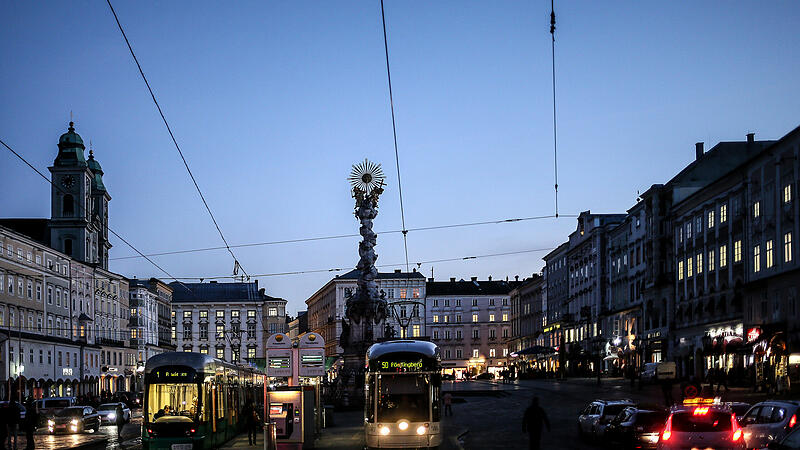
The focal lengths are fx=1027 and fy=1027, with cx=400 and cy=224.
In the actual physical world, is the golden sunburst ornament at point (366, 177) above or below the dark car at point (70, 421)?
above

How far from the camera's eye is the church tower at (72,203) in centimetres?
10219

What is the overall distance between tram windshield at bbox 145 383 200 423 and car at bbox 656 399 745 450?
14589mm

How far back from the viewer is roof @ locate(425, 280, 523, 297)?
169875 millimetres

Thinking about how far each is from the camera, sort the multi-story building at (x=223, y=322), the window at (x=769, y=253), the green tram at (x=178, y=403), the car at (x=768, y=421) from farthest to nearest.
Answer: the multi-story building at (x=223, y=322)
the window at (x=769, y=253)
the green tram at (x=178, y=403)
the car at (x=768, y=421)

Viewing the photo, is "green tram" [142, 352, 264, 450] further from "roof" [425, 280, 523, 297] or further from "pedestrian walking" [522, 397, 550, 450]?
"roof" [425, 280, 523, 297]

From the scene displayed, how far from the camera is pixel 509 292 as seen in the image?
170 meters

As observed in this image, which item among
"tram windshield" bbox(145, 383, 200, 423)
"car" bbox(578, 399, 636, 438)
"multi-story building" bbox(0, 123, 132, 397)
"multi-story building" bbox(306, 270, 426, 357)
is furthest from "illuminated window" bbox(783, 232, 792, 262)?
"multi-story building" bbox(306, 270, 426, 357)

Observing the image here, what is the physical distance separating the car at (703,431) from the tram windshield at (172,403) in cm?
1459

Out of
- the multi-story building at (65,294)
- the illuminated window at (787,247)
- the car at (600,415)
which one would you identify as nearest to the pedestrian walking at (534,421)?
the car at (600,415)

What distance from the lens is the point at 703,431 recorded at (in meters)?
22.8

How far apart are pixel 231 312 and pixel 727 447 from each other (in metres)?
163

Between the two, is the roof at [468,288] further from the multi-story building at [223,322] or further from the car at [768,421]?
the car at [768,421]

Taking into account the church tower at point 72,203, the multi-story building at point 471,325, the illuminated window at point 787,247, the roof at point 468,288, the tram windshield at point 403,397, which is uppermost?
the church tower at point 72,203

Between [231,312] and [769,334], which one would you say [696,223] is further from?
A: [231,312]
